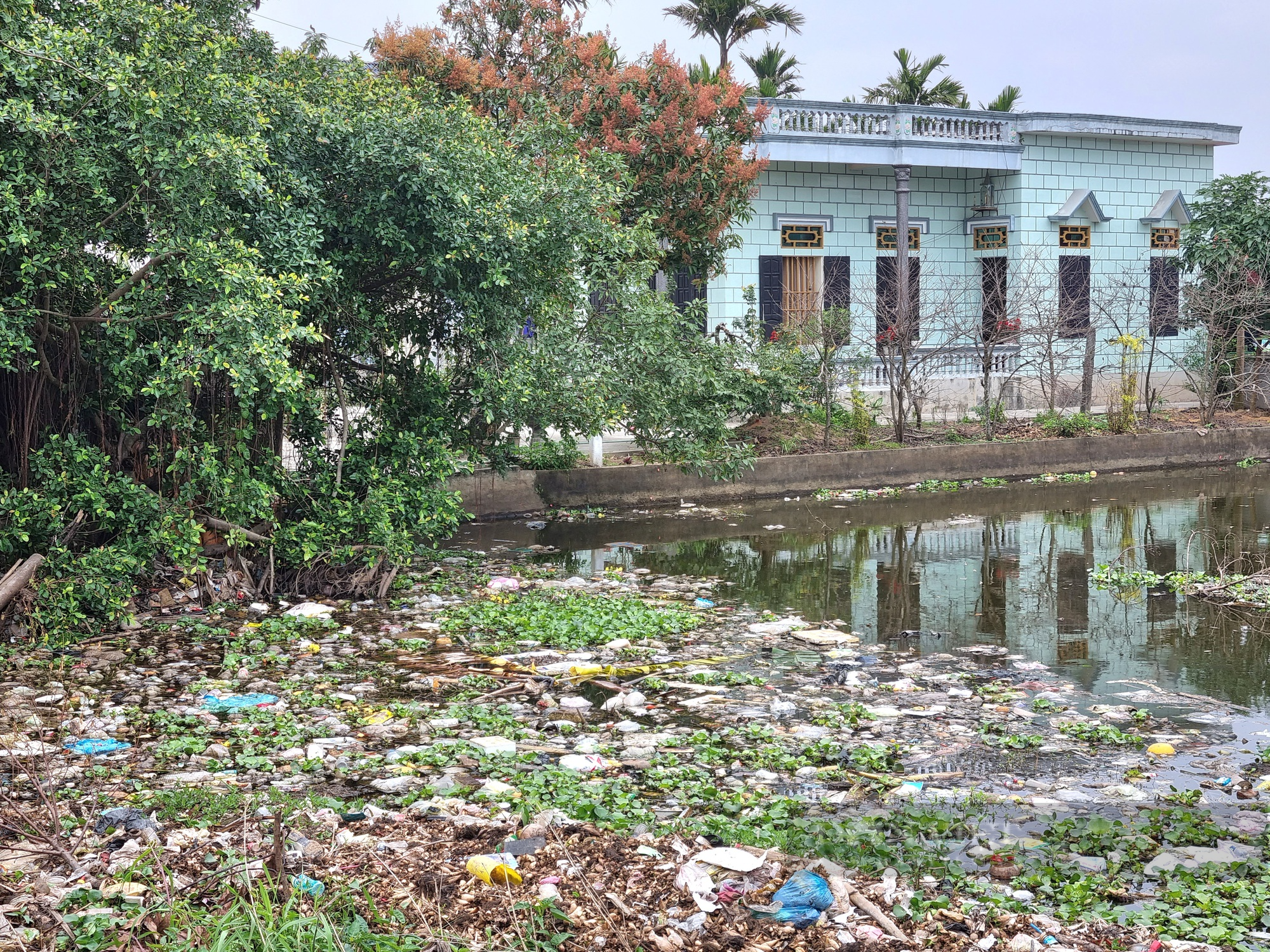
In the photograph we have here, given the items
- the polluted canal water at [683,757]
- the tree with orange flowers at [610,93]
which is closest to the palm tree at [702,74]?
the tree with orange flowers at [610,93]

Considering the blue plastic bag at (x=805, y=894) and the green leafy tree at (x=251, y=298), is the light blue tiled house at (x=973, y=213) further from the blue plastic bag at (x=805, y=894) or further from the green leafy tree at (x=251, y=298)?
the blue plastic bag at (x=805, y=894)

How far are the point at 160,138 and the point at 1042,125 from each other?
18.4 m

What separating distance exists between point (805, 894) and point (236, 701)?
11.3 feet

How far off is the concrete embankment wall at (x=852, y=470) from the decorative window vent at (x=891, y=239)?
6308 mm

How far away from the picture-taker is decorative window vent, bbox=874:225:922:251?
21734 millimetres

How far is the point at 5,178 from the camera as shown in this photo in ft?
21.1

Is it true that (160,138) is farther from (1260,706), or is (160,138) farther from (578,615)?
(1260,706)

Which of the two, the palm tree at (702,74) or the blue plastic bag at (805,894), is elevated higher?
the palm tree at (702,74)

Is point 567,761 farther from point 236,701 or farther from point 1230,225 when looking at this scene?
point 1230,225

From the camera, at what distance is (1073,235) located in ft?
73.4

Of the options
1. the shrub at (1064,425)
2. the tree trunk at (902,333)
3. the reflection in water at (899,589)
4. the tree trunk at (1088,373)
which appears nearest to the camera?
the reflection in water at (899,589)

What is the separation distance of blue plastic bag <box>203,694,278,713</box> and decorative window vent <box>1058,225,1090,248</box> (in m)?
19.7

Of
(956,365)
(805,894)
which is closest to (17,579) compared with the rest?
(805,894)

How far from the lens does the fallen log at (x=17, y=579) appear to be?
6.72 m
